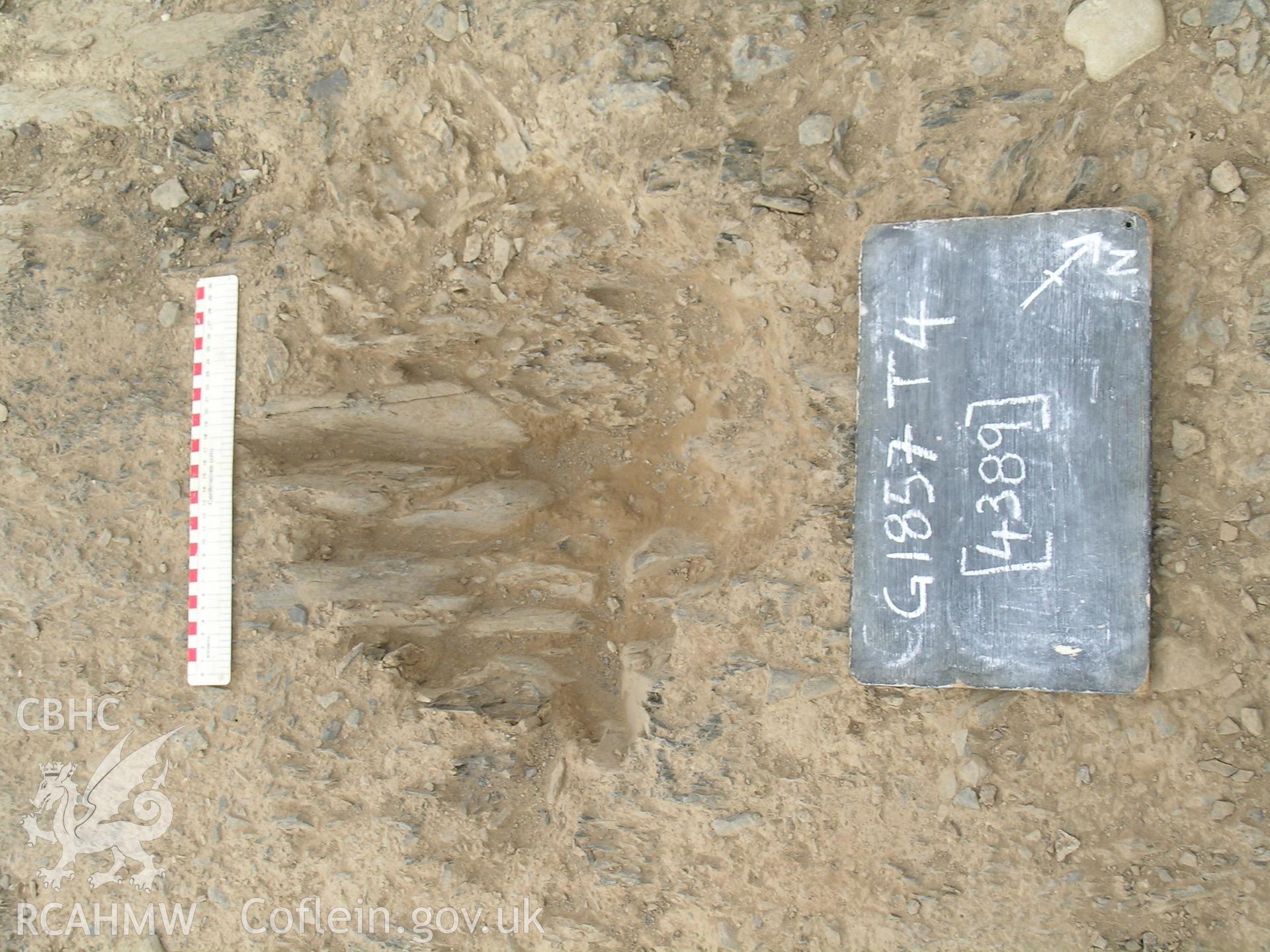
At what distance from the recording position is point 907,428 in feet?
8.99

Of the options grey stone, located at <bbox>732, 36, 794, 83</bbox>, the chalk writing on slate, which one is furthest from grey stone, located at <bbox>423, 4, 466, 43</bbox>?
the chalk writing on slate

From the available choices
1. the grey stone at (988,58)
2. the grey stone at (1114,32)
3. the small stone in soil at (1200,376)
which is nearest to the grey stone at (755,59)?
the grey stone at (988,58)

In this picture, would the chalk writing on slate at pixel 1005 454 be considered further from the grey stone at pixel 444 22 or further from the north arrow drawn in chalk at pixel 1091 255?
the grey stone at pixel 444 22

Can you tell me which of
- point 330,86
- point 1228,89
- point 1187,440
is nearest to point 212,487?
point 330,86

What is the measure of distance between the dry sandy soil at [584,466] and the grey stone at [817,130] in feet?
0.07

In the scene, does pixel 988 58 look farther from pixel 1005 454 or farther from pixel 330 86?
pixel 330 86

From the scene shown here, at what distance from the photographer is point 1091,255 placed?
2.55m

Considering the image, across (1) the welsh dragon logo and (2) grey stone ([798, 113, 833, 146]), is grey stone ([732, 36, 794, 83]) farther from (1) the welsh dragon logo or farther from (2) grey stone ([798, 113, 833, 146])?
(1) the welsh dragon logo

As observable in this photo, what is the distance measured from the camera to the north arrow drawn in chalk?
2.53 m

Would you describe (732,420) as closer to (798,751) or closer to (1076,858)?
(798,751)

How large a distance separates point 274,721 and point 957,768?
95.5 inches

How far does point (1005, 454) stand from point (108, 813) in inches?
139

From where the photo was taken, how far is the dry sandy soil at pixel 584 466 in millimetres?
2561

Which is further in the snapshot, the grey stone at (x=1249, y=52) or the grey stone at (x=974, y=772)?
the grey stone at (x=974, y=772)
